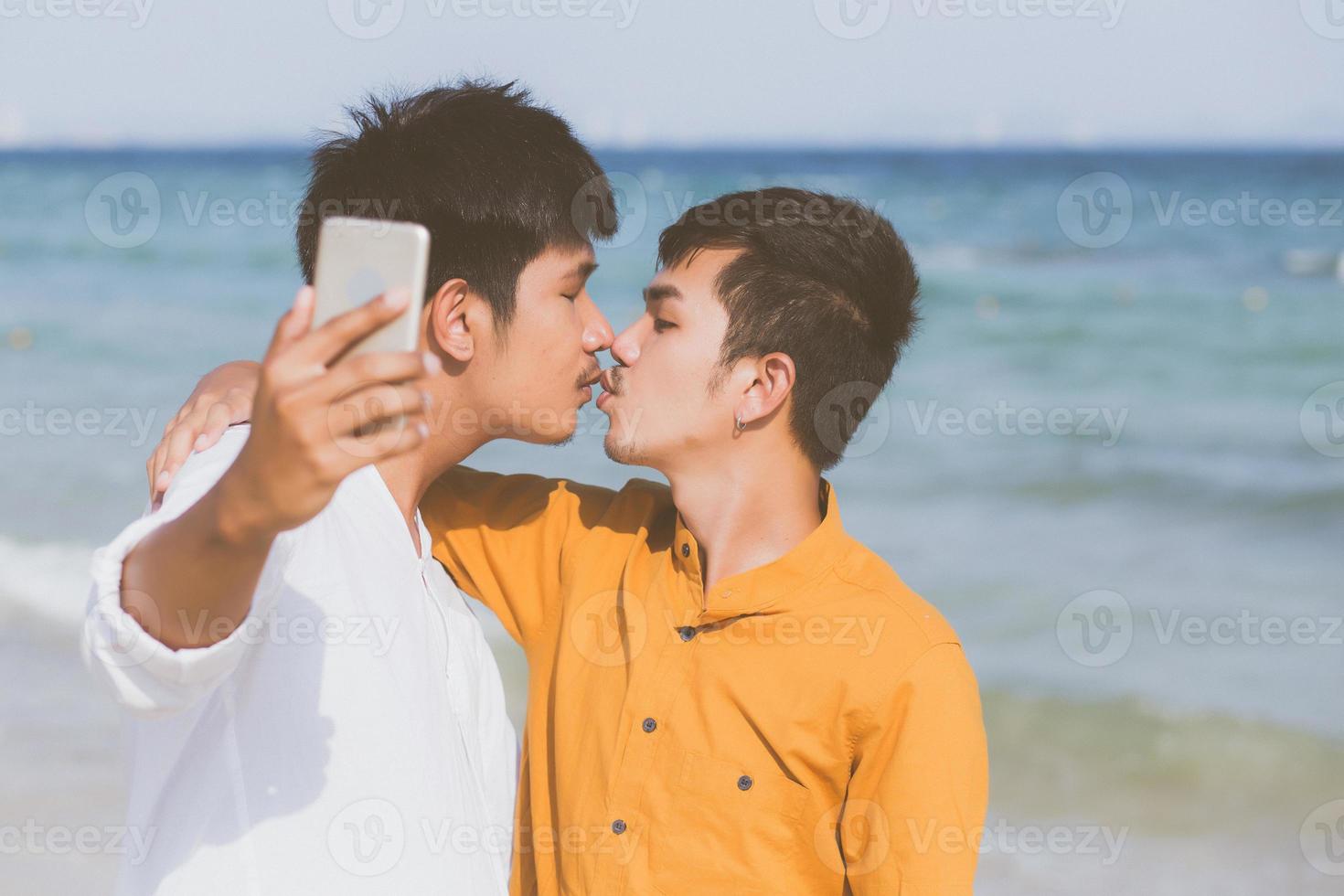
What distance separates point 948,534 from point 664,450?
5.38 m

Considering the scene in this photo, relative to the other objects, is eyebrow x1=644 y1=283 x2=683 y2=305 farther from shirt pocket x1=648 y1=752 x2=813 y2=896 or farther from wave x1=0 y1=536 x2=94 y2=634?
wave x1=0 y1=536 x2=94 y2=634

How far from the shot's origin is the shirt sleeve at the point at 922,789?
2115mm

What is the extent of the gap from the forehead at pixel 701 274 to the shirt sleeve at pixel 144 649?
136 cm

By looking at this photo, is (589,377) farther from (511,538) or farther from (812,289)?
(812,289)

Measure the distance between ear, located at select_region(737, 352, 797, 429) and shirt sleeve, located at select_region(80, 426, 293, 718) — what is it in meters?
1.32

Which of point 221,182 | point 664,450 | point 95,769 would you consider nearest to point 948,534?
point 95,769

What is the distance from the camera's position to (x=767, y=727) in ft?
7.65

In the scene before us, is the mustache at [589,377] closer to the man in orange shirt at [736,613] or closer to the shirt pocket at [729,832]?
the man in orange shirt at [736,613]

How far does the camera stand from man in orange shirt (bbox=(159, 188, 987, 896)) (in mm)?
2242

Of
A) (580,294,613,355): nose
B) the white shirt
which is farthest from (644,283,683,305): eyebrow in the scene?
the white shirt

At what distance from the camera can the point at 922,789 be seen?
213 cm

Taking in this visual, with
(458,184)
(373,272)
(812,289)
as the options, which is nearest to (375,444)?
(373,272)

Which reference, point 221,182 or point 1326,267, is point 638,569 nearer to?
point 1326,267

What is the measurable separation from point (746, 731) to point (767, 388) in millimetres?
756
